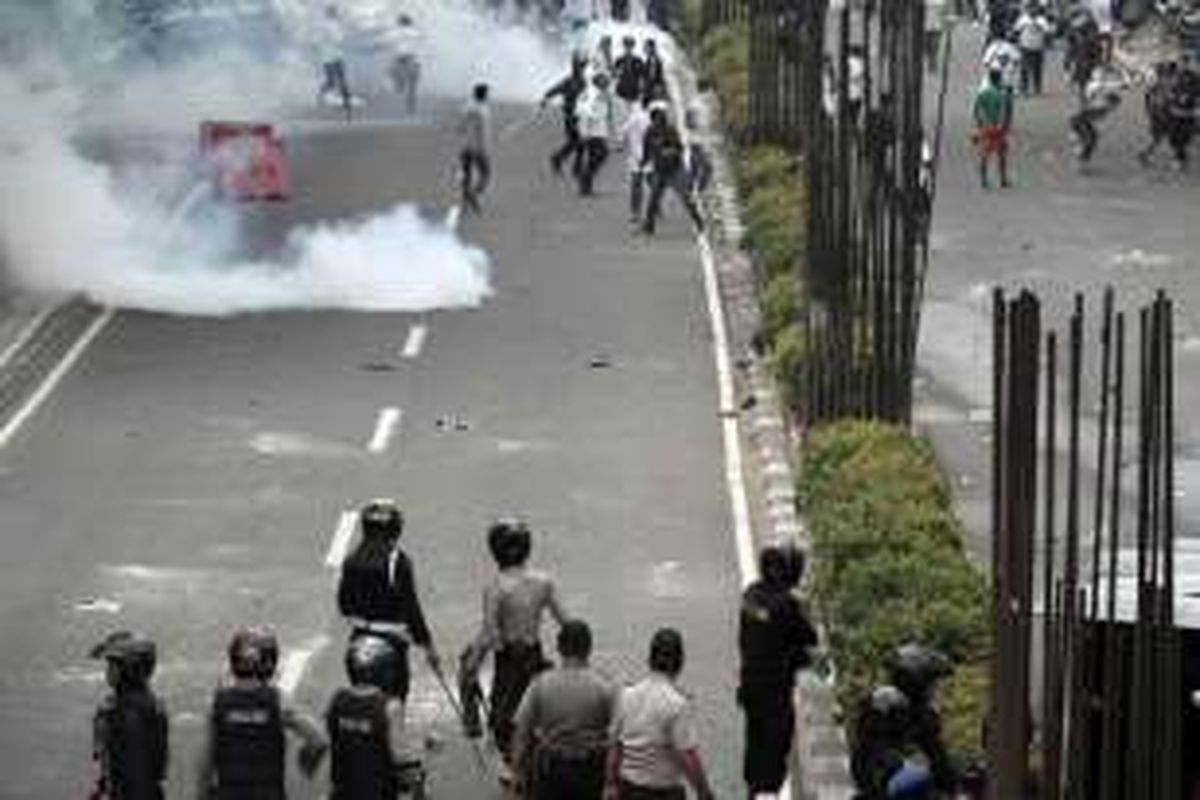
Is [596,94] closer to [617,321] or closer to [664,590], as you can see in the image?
[617,321]

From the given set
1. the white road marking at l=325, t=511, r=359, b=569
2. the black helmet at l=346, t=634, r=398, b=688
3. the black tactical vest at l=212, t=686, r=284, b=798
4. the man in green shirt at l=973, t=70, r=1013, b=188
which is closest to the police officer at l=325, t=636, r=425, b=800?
the black helmet at l=346, t=634, r=398, b=688

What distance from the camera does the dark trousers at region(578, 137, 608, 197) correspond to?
36.7 metres

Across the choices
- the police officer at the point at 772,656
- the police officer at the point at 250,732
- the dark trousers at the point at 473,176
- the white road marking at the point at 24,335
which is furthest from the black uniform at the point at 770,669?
the dark trousers at the point at 473,176

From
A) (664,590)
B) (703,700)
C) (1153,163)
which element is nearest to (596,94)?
(1153,163)

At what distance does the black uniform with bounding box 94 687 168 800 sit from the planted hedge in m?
3.38

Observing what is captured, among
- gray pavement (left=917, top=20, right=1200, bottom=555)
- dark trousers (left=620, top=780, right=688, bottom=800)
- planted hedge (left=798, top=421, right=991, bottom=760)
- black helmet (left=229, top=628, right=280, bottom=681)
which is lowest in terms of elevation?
gray pavement (left=917, top=20, right=1200, bottom=555)

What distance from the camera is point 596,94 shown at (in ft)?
121

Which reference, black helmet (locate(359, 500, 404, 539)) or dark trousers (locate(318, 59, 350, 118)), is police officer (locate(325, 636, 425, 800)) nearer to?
black helmet (locate(359, 500, 404, 539))

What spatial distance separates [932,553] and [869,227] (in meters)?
3.07

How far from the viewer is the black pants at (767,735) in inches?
541

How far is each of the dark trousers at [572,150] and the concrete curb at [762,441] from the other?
165 cm

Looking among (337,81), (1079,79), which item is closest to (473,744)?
(337,81)

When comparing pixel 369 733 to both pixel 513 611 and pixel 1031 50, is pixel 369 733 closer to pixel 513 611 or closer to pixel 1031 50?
pixel 513 611

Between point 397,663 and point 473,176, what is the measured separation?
23764 millimetres
